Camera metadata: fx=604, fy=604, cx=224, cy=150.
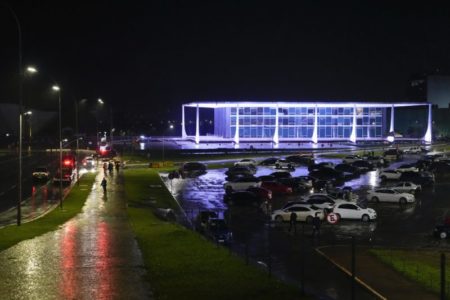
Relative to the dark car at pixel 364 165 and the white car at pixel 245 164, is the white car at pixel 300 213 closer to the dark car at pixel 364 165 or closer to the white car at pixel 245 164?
the white car at pixel 245 164

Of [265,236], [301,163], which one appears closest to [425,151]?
[301,163]

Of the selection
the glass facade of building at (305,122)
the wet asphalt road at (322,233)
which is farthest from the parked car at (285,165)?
the glass facade of building at (305,122)

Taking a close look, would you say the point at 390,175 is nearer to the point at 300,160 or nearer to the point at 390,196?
the point at 390,196

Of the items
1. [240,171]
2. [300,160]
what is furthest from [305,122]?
[240,171]

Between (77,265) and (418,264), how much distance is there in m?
11.1

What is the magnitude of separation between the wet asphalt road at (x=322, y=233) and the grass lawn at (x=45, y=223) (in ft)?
21.2

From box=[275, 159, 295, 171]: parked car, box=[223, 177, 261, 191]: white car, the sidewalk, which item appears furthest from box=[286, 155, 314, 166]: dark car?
the sidewalk

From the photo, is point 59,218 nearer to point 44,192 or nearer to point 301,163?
point 44,192

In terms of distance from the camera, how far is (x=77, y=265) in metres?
17.3

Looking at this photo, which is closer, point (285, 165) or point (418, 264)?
point (418, 264)

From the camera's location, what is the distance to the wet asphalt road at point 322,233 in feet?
61.0

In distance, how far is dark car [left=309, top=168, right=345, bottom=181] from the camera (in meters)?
50.6

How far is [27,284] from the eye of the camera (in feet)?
49.2

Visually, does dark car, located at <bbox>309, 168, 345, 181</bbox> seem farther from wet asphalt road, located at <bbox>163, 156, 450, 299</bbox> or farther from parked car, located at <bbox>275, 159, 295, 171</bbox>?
parked car, located at <bbox>275, 159, 295, 171</bbox>
